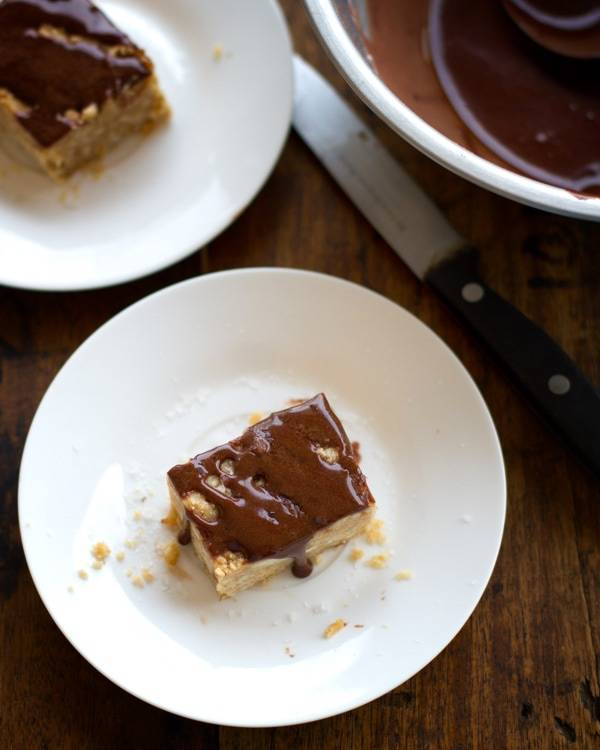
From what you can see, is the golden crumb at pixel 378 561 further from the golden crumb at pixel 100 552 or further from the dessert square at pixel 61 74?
the dessert square at pixel 61 74

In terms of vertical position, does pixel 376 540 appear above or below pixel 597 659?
above

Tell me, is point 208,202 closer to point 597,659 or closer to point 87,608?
point 87,608

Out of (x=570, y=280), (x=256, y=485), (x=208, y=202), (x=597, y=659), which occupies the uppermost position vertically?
(x=208, y=202)

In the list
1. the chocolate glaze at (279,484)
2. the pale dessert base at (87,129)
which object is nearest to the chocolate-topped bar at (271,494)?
the chocolate glaze at (279,484)

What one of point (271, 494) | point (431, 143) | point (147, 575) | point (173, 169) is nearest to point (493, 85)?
point (431, 143)

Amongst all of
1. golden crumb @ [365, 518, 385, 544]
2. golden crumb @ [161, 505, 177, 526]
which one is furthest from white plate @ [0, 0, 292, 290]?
golden crumb @ [365, 518, 385, 544]

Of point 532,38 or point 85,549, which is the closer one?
point 85,549

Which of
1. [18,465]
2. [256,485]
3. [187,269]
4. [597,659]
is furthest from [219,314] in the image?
[597,659]

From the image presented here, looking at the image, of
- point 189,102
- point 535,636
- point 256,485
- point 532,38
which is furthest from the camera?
point 189,102
